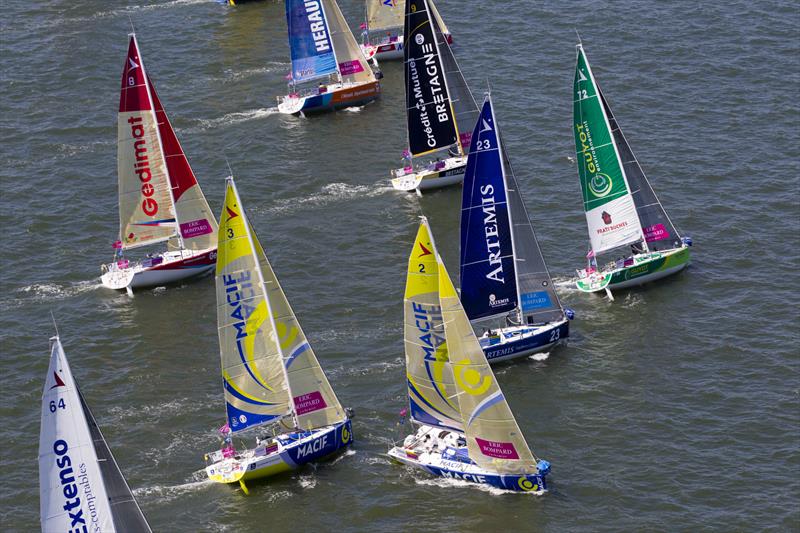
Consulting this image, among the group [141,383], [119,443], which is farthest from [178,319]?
[119,443]

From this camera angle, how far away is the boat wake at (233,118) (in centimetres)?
10988

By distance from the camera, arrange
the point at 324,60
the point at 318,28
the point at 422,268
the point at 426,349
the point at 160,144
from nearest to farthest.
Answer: the point at 422,268, the point at 426,349, the point at 160,144, the point at 318,28, the point at 324,60

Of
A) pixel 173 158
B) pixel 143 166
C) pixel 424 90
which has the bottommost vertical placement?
pixel 143 166

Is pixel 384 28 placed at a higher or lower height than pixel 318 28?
lower

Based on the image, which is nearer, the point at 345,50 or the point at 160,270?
the point at 160,270

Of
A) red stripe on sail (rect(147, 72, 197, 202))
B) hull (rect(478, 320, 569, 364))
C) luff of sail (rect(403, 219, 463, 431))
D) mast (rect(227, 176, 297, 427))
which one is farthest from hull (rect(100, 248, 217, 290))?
luff of sail (rect(403, 219, 463, 431))

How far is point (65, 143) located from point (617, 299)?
47.0 meters


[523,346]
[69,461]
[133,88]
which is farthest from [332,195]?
[69,461]

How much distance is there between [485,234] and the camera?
262 feet

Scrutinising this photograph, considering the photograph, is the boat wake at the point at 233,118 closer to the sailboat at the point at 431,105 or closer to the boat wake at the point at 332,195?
the boat wake at the point at 332,195

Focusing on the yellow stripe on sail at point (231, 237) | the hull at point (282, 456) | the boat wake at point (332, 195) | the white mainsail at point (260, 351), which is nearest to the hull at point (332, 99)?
the boat wake at point (332, 195)

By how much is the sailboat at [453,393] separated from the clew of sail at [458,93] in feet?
99.2

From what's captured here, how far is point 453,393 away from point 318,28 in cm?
4845

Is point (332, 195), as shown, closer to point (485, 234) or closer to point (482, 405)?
point (485, 234)
